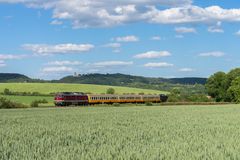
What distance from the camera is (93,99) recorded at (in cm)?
9081

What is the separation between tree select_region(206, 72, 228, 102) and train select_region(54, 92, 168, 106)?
96.8 ft

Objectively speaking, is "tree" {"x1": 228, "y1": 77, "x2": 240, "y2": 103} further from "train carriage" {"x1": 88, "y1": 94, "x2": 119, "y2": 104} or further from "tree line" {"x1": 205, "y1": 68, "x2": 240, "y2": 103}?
"train carriage" {"x1": 88, "y1": 94, "x2": 119, "y2": 104}

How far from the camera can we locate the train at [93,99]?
85.6 metres

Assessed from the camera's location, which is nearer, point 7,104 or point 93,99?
point 7,104

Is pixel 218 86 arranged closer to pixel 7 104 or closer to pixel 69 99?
pixel 69 99

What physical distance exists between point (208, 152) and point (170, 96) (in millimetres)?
100883

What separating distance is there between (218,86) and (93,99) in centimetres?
5194

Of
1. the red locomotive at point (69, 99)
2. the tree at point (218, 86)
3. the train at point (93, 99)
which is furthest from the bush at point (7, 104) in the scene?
the tree at point (218, 86)

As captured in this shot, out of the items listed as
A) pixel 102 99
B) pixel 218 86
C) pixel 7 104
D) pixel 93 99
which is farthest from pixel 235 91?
pixel 7 104

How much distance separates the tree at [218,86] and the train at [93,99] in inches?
1161

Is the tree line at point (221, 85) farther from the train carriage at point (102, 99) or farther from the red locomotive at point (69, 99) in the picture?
the red locomotive at point (69, 99)

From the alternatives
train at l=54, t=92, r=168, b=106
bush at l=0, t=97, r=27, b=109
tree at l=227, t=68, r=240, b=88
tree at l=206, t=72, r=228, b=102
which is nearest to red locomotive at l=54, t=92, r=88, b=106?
train at l=54, t=92, r=168, b=106

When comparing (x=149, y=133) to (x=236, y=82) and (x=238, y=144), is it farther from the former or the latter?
(x=236, y=82)

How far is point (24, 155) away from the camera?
15.1 meters
